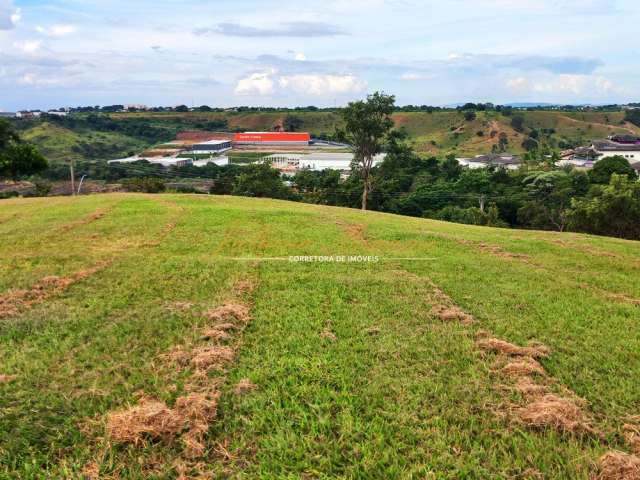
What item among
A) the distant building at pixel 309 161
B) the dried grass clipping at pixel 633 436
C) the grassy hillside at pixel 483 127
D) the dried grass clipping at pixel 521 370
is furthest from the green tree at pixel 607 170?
the grassy hillside at pixel 483 127

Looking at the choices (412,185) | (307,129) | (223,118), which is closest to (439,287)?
(412,185)

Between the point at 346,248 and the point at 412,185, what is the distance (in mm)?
45527

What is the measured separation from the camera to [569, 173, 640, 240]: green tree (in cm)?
2659

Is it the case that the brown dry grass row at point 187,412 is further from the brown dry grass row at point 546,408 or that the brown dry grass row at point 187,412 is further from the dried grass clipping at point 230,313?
the brown dry grass row at point 546,408

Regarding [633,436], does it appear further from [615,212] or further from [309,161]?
[309,161]

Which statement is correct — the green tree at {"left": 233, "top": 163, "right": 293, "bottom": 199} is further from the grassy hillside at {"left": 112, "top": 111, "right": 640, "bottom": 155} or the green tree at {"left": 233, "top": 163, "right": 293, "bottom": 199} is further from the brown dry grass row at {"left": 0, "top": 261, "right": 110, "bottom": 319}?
the grassy hillside at {"left": 112, "top": 111, "right": 640, "bottom": 155}

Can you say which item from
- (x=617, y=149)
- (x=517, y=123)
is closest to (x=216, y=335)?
(x=617, y=149)

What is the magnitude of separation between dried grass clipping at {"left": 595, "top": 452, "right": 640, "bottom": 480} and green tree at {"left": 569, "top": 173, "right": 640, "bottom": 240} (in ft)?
93.2

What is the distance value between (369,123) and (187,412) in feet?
101

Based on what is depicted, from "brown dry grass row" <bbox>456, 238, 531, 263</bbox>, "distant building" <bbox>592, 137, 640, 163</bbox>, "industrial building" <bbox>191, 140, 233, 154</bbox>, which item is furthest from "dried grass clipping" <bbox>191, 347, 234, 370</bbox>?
"industrial building" <bbox>191, 140, 233, 154</bbox>

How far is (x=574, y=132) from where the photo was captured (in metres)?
117

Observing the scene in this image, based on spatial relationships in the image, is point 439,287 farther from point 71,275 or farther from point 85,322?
point 71,275

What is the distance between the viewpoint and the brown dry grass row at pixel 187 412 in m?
3.58

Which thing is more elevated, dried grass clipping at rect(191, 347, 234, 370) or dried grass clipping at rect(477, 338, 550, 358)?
dried grass clipping at rect(191, 347, 234, 370)
